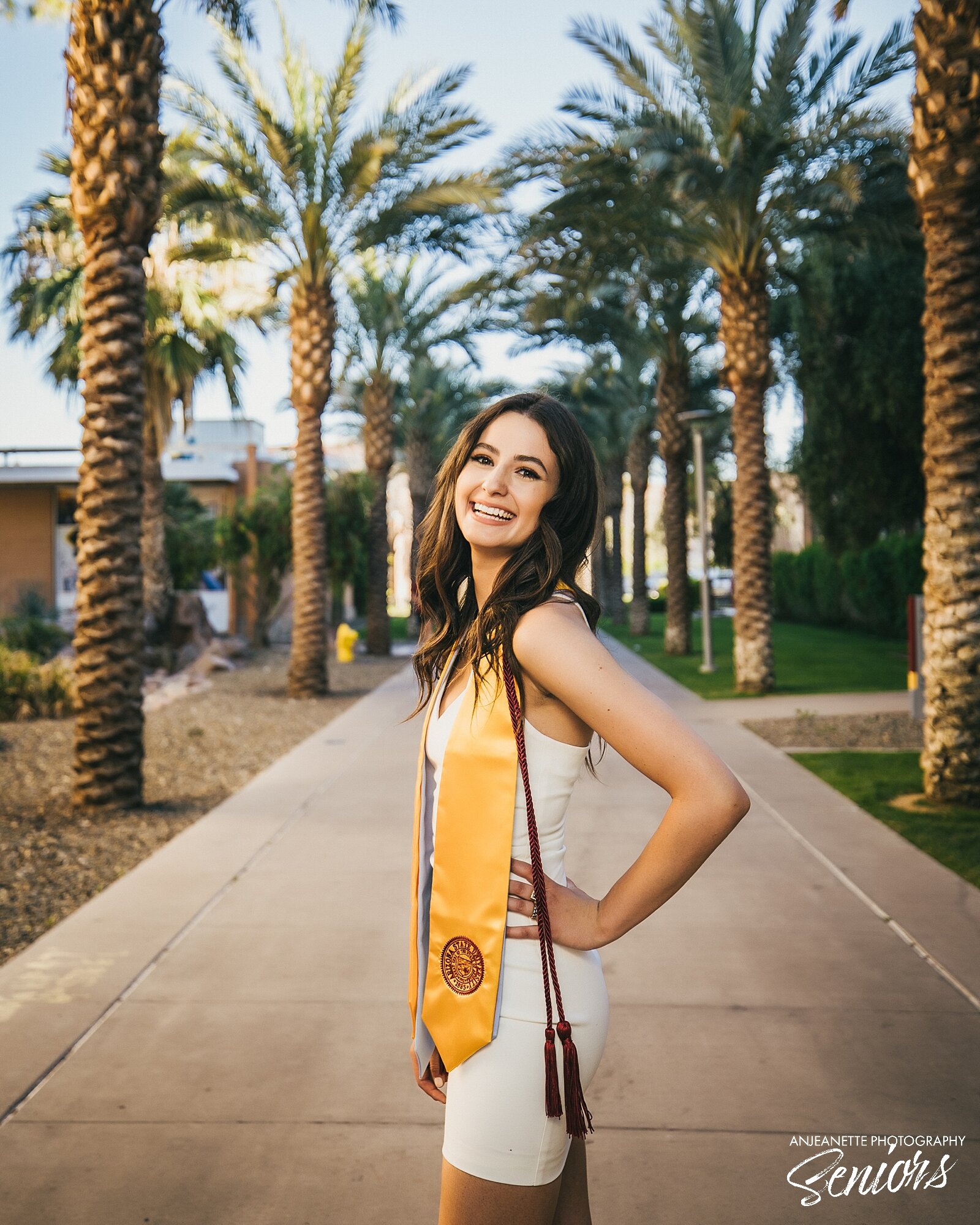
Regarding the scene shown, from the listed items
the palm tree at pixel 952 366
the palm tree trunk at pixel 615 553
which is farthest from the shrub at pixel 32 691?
the palm tree trunk at pixel 615 553

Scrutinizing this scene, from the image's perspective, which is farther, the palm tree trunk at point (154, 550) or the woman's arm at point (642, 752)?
the palm tree trunk at point (154, 550)

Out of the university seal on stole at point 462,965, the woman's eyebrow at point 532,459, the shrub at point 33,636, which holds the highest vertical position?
the woman's eyebrow at point 532,459

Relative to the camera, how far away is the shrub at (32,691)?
1388cm

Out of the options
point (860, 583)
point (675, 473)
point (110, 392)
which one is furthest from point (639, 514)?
point (110, 392)

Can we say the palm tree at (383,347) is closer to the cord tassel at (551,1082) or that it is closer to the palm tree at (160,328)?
the palm tree at (160,328)

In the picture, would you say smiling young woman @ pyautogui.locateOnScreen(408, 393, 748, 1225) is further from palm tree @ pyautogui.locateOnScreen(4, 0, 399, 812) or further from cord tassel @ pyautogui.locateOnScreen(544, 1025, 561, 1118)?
palm tree @ pyautogui.locateOnScreen(4, 0, 399, 812)

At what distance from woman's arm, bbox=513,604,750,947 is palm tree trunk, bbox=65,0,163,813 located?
23.2 feet

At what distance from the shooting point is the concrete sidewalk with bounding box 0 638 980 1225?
3.17 metres

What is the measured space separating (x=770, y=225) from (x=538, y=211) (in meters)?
3.22

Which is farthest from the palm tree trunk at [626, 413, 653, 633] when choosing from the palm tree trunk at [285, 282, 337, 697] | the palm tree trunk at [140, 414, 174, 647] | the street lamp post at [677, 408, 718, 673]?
the palm tree trunk at [285, 282, 337, 697]

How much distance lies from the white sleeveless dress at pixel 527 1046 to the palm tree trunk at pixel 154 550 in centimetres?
1979

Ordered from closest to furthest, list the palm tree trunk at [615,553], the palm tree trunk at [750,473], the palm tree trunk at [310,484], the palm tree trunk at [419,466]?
the palm tree trunk at [750,473] → the palm tree trunk at [310,484] → the palm tree trunk at [419,466] → the palm tree trunk at [615,553]

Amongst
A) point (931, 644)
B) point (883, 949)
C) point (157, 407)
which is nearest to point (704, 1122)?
point (883, 949)

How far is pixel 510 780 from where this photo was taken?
5.91 ft
